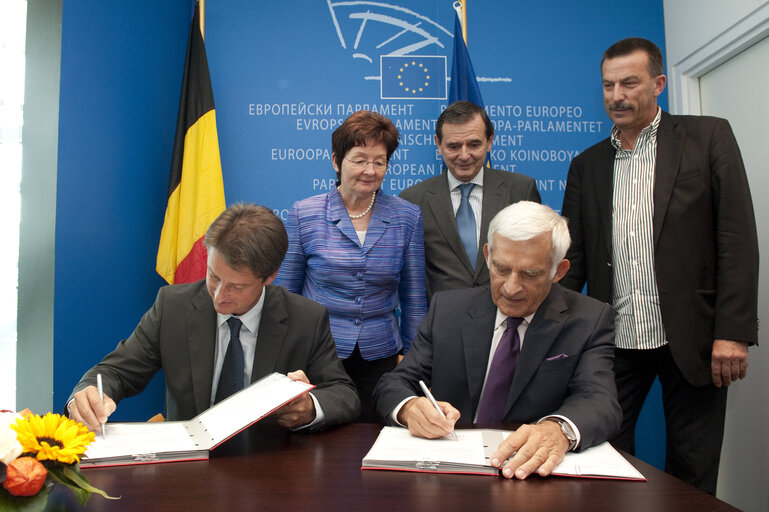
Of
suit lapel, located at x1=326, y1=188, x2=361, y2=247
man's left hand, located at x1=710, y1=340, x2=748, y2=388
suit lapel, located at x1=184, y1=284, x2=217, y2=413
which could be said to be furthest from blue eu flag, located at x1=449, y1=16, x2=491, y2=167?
suit lapel, located at x1=184, y1=284, x2=217, y2=413

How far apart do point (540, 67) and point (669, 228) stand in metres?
2.09

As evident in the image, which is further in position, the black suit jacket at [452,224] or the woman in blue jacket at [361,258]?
the black suit jacket at [452,224]

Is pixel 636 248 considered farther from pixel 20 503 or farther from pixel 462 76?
pixel 20 503

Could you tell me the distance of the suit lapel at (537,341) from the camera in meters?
1.81

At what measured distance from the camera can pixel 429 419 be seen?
59.9 inches

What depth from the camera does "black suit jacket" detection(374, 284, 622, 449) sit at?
1799 mm

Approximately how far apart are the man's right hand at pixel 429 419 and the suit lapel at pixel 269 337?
536 millimetres

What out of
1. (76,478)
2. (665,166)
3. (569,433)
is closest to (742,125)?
(665,166)

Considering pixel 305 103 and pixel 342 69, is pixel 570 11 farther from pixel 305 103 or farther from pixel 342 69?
pixel 305 103

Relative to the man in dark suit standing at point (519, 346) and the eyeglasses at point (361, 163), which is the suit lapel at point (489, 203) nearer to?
the eyeglasses at point (361, 163)

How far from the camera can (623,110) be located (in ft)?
8.83

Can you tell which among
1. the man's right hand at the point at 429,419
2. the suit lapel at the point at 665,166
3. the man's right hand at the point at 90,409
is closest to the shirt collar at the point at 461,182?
the suit lapel at the point at 665,166

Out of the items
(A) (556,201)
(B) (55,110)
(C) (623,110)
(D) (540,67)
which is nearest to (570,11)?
(D) (540,67)

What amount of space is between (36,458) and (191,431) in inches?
24.7
